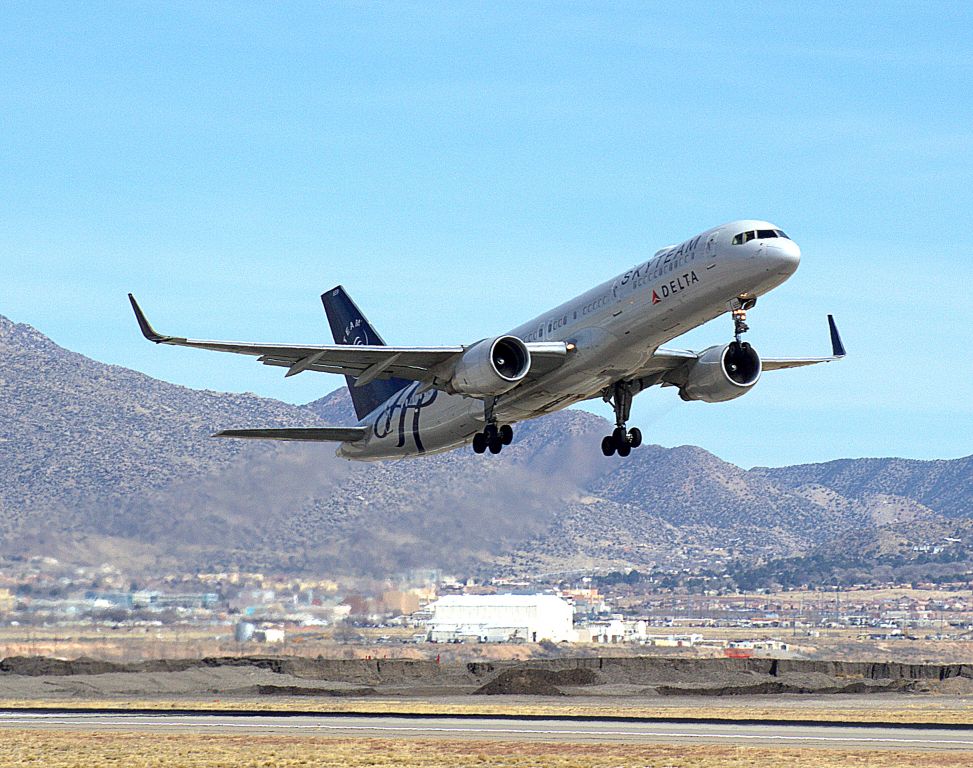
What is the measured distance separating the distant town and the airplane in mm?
16034

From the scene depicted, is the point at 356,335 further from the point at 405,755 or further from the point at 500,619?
the point at 500,619

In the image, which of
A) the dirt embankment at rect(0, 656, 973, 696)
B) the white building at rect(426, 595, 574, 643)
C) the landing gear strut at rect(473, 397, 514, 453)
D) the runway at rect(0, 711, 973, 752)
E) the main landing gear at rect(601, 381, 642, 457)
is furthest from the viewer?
the white building at rect(426, 595, 574, 643)

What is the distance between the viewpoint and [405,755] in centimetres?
3697

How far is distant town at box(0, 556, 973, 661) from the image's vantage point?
6894cm

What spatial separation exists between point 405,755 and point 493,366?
46.2 feet

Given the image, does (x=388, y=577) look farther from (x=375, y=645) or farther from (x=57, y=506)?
(x=57, y=506)

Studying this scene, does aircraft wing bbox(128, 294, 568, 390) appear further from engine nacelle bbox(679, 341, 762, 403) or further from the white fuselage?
engine nacelle bbox(679, 341, 762, 403)

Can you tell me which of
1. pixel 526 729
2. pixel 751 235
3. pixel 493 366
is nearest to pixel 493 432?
pixel 493 366

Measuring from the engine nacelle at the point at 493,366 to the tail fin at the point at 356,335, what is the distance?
11.5 metres

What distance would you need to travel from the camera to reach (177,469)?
388 ft

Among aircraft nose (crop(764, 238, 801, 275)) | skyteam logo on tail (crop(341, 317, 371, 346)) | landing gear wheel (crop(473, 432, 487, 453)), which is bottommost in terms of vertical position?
landing gear wheel (crop(473, 432, 487, 453))

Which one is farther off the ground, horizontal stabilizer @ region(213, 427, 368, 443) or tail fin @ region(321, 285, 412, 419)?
tail fin @ region(321, 285, 412, 419)

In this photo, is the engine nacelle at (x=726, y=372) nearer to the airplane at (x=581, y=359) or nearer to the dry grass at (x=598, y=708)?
the airplane at (x=581, y=359)

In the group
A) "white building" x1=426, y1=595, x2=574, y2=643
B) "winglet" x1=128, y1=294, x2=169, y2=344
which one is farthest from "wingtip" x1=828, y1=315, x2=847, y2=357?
"white building" x1=426, y1=595, x2=574, y2=643
